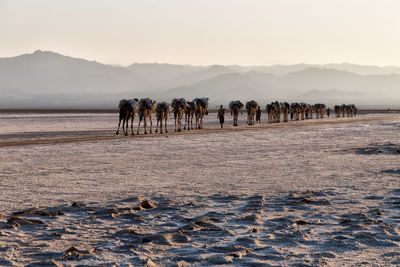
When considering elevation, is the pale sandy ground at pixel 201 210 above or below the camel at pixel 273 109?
below

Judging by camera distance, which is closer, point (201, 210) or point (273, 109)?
point (201, 210)

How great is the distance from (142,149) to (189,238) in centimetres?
1488

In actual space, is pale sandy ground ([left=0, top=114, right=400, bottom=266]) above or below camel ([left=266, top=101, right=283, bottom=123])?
below

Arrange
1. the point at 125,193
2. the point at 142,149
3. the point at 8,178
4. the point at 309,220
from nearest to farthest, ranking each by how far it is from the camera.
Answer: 1. the point at 309,220
2. the point at 125,193
3. the point at 8,178
4. the point at 142,149

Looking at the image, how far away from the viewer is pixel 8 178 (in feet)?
46.6

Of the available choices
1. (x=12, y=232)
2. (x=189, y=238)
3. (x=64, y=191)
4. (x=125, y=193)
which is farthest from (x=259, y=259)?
(x=64, y=191)

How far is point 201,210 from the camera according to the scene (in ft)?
33.3

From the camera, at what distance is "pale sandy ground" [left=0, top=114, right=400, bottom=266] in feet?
24.0

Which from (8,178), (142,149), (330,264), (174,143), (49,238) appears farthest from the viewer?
(174,143)

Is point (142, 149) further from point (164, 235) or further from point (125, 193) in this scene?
point (164, 235)

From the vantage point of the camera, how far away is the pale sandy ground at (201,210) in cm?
731

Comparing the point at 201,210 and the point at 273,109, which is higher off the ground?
the point at 273,109

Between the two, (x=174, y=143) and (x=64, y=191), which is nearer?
(x=64, y=191)

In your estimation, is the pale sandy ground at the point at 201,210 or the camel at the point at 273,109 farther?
the camel at the point at 273,109
